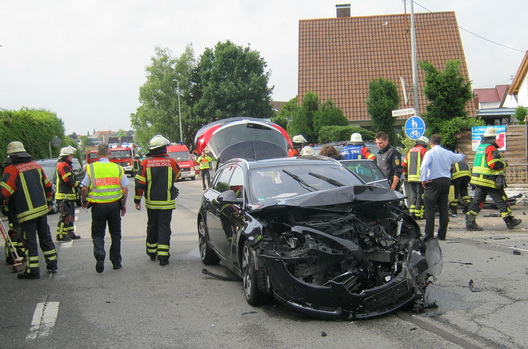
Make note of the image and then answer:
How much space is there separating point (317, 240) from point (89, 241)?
714cm

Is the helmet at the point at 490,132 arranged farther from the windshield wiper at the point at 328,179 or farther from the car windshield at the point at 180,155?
the car windshield at the point at 180,155

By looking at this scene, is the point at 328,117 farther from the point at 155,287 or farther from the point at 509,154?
the point at 155,287

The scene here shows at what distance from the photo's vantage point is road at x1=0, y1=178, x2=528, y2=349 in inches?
196

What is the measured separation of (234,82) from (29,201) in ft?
169

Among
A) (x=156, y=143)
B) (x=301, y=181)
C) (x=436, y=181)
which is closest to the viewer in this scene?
(x=301, y=181)

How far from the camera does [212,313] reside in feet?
19.5

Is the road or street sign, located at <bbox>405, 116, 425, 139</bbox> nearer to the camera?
the road

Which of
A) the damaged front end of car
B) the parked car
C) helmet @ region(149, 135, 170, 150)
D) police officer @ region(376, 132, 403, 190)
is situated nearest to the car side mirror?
the damaged front end of car

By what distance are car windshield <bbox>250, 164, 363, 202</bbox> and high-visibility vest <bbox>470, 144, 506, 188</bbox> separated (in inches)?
183

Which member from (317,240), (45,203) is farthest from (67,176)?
(317,240)

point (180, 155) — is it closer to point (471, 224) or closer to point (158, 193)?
point (471, 224)

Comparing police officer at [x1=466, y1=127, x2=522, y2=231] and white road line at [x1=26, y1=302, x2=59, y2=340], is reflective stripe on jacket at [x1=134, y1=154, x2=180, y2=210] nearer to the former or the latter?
white road line at [x1=26, y1=302, x2=59, y2=340]

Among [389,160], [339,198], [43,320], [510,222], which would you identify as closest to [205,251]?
[43,320]

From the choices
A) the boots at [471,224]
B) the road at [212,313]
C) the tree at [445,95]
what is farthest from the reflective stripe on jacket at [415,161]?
the tree at [445,95]
